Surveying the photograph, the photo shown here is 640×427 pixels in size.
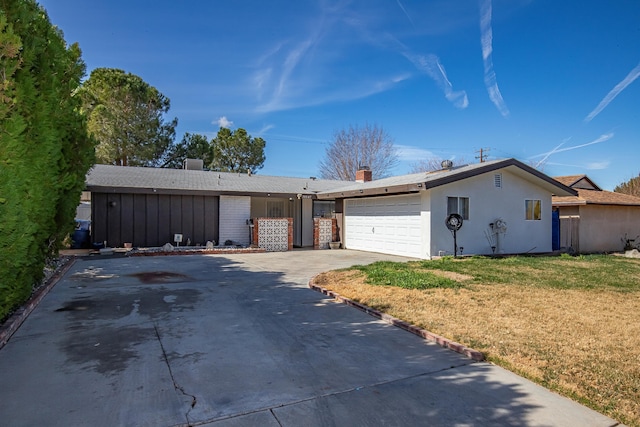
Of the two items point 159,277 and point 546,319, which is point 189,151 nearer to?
point 159,277

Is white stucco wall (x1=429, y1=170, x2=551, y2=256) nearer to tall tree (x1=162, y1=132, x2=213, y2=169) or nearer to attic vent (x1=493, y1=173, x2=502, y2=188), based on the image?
attic vent (x1=493, y1=173, x2=502, y2=188)

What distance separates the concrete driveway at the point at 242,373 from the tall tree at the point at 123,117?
A: 1905cm

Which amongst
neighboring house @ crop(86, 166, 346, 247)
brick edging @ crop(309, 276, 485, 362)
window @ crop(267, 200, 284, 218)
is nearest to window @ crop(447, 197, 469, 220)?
neighboring house @ crop(86, 166, 346, 247)

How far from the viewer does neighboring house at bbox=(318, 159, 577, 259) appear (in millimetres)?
12797

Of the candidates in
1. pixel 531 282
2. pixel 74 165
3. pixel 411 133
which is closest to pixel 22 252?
pixel 74 165

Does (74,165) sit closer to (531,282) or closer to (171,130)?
(531,282)

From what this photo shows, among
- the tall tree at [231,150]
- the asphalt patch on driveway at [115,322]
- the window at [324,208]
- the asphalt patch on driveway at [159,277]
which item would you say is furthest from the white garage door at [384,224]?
the tall tree at [231,150]

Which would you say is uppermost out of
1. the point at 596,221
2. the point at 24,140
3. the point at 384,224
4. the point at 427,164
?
the point at 427,164

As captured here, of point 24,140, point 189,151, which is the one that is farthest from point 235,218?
point 189,151

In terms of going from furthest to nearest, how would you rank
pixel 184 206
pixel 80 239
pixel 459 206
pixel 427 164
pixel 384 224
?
pixel 427 164, pixel 184 206, pixel 384 224, pixel 80 239, pixel 459 206

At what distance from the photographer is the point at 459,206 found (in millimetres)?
13375

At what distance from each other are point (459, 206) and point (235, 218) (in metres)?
9.56

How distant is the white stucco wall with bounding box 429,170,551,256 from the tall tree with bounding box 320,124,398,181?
1721cm

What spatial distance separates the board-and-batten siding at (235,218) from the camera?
16.2m
